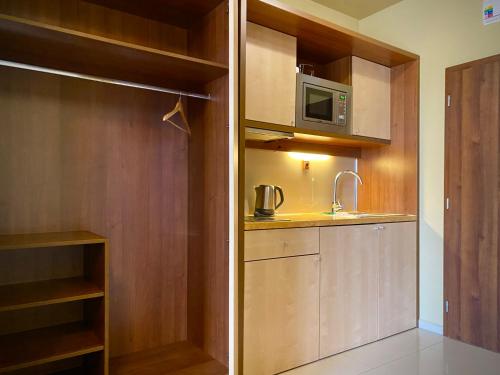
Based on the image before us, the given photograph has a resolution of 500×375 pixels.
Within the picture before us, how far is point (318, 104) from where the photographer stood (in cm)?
260

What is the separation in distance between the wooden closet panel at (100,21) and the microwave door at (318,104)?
2.96 feet

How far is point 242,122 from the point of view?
6.58ft

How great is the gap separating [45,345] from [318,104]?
2.18 meters

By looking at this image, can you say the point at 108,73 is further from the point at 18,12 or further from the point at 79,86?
the point at 18,12

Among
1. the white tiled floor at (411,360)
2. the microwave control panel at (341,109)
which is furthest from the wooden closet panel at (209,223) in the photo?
the microwave control panel at (341,109)

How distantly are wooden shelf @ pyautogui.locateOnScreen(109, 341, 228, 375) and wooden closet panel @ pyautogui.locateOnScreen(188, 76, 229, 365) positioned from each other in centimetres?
6

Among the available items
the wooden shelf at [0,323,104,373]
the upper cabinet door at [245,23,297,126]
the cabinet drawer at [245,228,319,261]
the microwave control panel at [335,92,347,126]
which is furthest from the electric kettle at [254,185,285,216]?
the wooden shelf at [0,323,104,373]

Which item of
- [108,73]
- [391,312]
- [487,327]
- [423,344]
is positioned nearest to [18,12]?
[108,73]

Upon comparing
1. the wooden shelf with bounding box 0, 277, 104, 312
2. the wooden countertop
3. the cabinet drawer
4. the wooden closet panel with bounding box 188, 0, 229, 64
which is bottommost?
the wooden shelf with bounding box 0, 277, 104, 312

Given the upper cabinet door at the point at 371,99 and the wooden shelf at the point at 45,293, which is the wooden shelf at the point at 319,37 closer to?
the upper cabinet door at the point at 371,99

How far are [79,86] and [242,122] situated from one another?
3.21 ft

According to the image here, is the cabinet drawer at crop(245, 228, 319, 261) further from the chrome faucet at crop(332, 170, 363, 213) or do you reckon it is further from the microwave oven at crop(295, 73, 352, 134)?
the chrome faucet at crop(332, 170, 363, 213)

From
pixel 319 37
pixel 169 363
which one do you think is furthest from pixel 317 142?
pixel 169 363

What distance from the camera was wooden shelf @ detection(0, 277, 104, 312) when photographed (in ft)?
5.21
